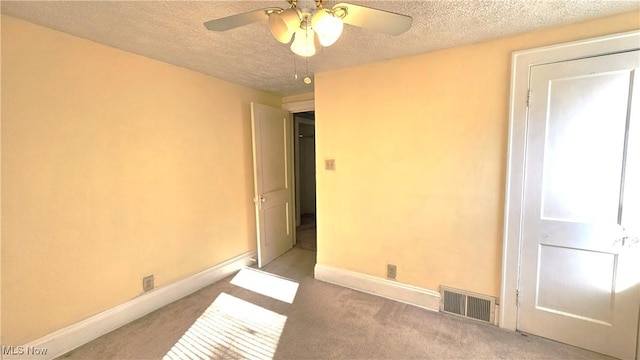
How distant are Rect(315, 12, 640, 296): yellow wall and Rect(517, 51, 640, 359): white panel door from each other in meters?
0.20

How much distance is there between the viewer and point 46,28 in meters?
1.67

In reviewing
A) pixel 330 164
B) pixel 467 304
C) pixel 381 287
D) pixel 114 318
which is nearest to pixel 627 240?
pixel 467 304

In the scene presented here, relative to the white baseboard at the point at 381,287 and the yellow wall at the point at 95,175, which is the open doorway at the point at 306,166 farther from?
the yellow wall at the point at 95,175

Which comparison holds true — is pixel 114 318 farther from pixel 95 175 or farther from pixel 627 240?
pixel 627 240

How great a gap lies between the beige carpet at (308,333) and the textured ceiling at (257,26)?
2216mm

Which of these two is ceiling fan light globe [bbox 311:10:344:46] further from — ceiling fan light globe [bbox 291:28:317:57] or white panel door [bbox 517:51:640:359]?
white panel door [bbox 517:51:640:359]

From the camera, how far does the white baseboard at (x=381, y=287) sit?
2.28 meters

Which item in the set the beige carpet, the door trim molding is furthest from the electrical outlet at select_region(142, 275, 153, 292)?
the door trim molding

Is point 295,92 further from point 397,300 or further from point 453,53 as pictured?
point 397,300

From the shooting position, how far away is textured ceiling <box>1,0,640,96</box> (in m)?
1.46

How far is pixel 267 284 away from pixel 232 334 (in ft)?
2.58

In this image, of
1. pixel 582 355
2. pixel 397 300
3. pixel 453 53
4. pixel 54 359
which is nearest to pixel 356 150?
pixel 453 53

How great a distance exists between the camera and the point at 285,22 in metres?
1.08

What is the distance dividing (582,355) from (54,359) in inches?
141
